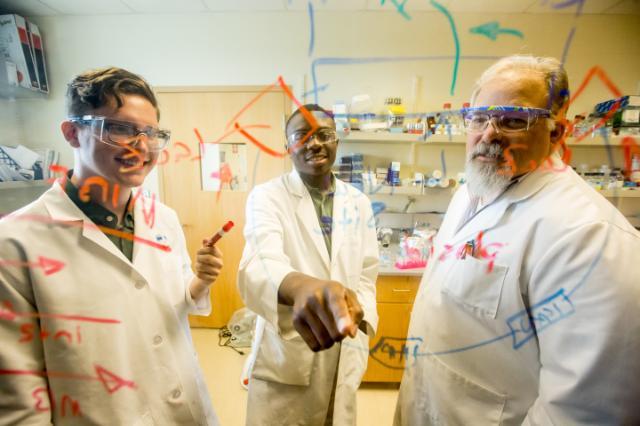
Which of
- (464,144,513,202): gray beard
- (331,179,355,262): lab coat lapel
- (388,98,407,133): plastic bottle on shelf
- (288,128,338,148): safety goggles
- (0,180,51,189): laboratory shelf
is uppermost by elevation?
(388,98,407,133): plastic bottle on shelf

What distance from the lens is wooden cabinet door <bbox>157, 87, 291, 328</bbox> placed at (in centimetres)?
53

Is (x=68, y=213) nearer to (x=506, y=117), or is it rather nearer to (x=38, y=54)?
(x=38, y=54)

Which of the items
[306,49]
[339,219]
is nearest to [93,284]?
[339,219]

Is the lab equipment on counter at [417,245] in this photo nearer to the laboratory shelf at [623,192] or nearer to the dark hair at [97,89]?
the laboratory shelf at [623,192]

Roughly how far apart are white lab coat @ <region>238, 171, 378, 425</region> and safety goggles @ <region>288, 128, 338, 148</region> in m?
0.11

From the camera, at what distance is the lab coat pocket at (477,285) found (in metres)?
0.52

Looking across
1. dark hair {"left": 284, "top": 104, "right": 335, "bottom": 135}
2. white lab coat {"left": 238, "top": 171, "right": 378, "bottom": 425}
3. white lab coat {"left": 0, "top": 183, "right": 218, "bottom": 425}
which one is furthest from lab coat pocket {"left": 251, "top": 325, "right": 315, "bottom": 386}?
dark hair {"left": 284, "top": 104, "right": 335, "bottom": 135}

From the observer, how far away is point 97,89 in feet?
1.42

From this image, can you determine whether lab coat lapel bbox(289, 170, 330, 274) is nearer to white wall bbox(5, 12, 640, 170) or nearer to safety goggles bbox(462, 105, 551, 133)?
white wall bbox(5, 12, 640, 170)

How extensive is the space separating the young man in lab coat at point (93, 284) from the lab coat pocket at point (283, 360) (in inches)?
9.5

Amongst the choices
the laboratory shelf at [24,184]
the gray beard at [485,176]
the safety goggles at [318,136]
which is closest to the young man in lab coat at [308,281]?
the safety goggles at [318,136]

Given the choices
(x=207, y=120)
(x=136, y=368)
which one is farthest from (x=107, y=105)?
(x=136, y=368)

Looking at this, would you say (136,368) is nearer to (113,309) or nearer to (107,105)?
(113,309)

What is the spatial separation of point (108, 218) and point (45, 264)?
124mm
